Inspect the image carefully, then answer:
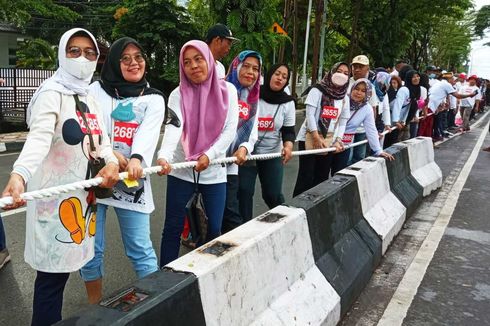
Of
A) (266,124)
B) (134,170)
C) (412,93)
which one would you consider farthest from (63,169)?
(412,93)

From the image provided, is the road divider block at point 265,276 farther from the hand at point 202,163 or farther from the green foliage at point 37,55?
the green foliage at point 37,55

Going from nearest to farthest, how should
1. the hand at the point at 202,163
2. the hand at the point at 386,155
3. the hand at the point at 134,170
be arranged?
the hand at the point at 134,170 → the hand at the point at 202,163 → the hand at the point at 386,155

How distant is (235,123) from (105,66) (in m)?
0.94

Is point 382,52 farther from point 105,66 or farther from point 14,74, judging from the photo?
point 105,66

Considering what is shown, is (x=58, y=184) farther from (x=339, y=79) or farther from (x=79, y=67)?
(x=339, y=79)

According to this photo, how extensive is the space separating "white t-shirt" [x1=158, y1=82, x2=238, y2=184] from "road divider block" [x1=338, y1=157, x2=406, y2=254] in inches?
45.2

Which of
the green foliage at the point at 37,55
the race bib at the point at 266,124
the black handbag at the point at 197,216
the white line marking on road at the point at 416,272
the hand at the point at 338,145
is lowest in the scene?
the white line marking on road at the point at 416,272

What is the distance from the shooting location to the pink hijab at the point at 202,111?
3115mm

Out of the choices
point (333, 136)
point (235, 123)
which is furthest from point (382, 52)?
point (235, 123)

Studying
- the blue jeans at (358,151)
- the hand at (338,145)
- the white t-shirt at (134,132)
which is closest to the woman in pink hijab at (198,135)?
the white t-shirt at (134,132)

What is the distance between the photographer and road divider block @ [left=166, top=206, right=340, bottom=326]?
6.61ft

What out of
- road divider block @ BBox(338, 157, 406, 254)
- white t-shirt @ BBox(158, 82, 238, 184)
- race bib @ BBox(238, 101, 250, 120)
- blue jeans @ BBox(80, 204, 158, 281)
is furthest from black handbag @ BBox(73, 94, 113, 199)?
road divider block @ BBox(338, 157, 406, 254)

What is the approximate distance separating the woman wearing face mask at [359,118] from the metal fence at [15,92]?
8.35 m

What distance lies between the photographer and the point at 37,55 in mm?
24203
